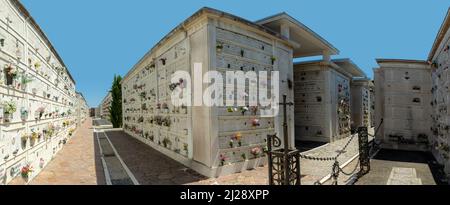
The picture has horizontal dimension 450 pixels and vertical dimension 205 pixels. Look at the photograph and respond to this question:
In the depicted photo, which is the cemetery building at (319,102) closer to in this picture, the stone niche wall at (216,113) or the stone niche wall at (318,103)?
the stone niche wall at (318,103)

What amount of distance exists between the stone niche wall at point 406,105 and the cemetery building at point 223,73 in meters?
5.17

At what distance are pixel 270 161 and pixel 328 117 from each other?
10.8 m

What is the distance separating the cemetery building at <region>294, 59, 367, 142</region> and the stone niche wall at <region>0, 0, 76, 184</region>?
1367 centimetres

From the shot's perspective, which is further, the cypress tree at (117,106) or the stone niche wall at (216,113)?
the cypress tree at (117,106)

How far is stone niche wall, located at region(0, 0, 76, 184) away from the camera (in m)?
5.71

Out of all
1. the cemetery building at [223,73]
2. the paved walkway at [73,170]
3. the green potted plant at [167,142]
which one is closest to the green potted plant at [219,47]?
the cemetery building at [223,73]

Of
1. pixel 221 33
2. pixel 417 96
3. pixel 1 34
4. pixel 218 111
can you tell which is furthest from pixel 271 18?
pixel 1 34

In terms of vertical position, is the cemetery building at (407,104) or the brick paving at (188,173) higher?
the cemetery building at (407,104)

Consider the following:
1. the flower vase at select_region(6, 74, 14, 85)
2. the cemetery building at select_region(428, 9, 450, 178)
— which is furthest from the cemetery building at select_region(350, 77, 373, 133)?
the flower vase at select_region(6, 74, 14, 85)

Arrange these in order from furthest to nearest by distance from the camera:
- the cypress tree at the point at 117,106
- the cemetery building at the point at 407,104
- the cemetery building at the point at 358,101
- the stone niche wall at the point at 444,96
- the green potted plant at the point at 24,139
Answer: the cypress tree at the point at 117,106, the cemetery building at the point at 358,101, the cemetery building at the point at 407,104, the stone niche wall at the point at 444,96, the green potted plant at the point at 24,139

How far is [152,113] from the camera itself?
1351 cm

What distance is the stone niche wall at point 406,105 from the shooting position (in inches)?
463
